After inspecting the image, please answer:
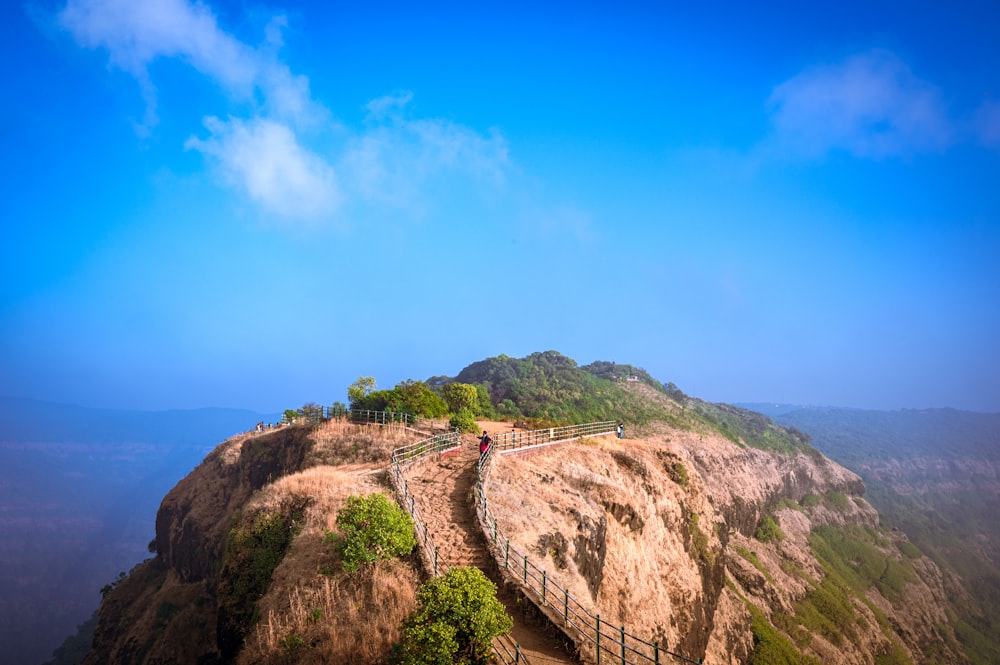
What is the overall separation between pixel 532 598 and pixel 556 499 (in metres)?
9.39

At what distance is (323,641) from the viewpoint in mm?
10961

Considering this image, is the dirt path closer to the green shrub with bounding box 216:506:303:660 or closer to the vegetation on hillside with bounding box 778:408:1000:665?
the green shrub with bounding box 216:506:303:660

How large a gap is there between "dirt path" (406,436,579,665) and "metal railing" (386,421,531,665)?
14.8 inches

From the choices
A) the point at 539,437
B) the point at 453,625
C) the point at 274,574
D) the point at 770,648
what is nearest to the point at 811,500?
the point at 770,648

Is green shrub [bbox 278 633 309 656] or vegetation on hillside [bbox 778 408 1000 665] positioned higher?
green shrub [bbox 278 633 309 656]

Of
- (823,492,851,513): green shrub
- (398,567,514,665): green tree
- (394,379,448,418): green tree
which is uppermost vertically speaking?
(394,379,448,418): green tree

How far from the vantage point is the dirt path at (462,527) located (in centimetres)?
1126

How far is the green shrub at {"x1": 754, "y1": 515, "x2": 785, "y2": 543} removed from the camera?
66.4 m

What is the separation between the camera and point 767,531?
224 feet

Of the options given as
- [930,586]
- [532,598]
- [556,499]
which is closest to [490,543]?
[532,598]

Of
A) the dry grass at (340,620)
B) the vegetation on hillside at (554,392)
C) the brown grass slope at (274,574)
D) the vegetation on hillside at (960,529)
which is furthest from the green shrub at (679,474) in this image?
the vegetation on hillside at (960,529)

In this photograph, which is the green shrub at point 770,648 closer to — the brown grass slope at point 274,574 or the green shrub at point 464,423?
the green shrub at point 464,423

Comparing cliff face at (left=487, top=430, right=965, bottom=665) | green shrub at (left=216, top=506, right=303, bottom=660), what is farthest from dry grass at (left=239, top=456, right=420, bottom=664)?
cliff face at (left=487, top=430, right=965, bottom=665)

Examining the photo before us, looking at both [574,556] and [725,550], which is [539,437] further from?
[725,550]
